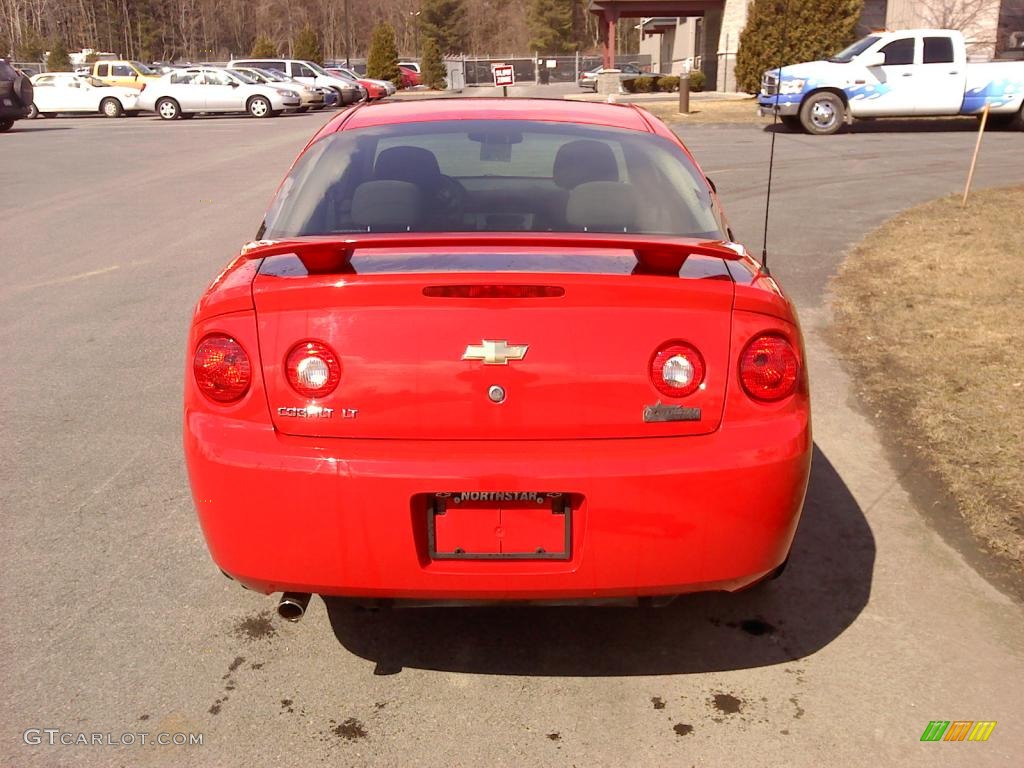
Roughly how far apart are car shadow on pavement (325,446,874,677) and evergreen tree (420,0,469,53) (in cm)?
9543

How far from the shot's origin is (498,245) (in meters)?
3.21

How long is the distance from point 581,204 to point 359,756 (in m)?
2.01

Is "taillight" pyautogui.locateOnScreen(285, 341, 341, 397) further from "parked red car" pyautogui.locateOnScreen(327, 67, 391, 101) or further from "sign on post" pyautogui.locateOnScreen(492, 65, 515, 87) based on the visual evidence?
"parked red car" pyautogui.locateOnScreen(327, 67, 391, 101)

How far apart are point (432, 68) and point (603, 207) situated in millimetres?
56253

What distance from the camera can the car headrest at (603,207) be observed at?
12.2ft

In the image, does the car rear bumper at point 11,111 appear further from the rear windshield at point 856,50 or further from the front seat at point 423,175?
the front seat at point 423,175

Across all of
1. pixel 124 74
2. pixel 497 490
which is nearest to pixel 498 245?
pixel 497 490

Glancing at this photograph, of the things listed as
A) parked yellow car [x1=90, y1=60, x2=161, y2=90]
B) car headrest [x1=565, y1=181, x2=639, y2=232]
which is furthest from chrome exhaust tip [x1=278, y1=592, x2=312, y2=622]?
parked yellow car [x1=90, y1=60, x2=161, y2=90]

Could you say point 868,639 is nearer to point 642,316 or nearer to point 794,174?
point 642,316

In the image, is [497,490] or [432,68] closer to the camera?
[497,490]

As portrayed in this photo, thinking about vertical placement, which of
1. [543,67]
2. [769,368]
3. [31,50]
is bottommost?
[543,67]

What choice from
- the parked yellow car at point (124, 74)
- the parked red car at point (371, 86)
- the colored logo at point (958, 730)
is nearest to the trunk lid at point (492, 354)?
the colored logo at point (958, 730)

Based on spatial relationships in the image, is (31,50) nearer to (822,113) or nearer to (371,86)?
(371,86)

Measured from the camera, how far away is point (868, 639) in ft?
11.4
